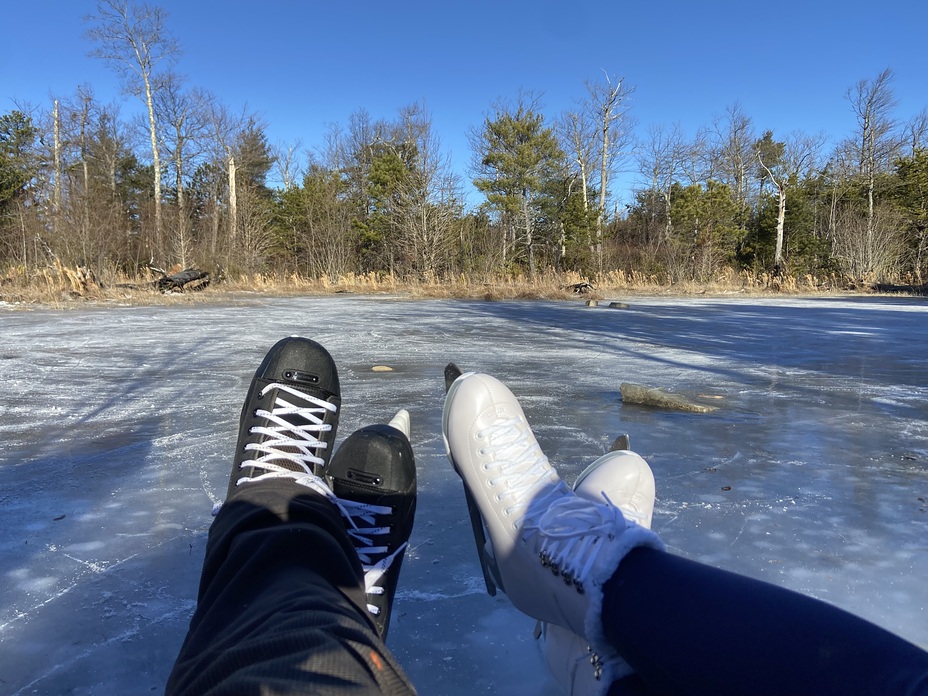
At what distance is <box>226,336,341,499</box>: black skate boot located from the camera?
131 centimetres

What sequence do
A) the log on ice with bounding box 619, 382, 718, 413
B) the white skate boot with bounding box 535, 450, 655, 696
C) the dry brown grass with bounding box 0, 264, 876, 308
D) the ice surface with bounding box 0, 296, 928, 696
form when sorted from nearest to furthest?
the white skate boot with bounding box 535, 450, 655, 696 → the ice surface with bounding box 0, 296, 928, 696 → the log on ice with bounding box 619, 382, 718, 413 → the dry brown grass with bounding box 0, 264, 876, 308

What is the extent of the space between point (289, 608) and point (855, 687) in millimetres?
661

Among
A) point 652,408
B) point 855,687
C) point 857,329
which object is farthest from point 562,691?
point 857,329

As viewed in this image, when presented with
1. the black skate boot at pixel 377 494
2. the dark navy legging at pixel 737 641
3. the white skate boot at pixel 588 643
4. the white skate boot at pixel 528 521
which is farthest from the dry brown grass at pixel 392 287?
the dark navy legging at pixel 737 641

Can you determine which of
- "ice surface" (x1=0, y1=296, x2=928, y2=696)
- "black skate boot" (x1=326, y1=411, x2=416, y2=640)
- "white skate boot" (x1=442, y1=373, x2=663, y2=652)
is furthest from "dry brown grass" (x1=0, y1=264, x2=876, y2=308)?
"white skate boot" (x1=442, y1=373, x2=663, y2=652)

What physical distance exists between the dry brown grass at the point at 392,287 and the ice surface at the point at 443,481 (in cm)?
606

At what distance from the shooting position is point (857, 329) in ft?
20.4

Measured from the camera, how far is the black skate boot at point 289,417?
131cm

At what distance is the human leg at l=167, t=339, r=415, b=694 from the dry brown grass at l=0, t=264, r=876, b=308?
891 centimetres

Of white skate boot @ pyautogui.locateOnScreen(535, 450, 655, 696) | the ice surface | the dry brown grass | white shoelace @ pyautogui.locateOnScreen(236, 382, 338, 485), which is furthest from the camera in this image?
the dry brown grass

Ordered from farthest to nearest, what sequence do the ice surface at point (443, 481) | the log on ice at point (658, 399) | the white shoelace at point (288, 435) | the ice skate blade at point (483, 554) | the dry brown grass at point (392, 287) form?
the dry brown grass at point (392, 287) → the log on ice at point (658, 399) → the white shoelace at point (288, 435) → the ice skate blade at point (483, 554) → the ice surface at point (443, 481)

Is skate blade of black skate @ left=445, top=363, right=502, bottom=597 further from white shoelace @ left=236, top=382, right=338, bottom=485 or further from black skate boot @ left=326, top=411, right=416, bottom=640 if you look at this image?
white shoelace @ left=236, top=382, right=338, bottom=485

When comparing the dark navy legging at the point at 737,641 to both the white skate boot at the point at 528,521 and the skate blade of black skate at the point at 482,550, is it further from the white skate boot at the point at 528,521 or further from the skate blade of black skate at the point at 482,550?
the skate blade of black skate at the point at 482,550

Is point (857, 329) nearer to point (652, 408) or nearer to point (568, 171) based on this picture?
point (652, 408)
